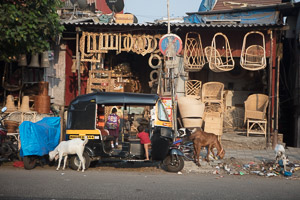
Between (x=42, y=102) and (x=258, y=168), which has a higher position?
(x=42, y=102)

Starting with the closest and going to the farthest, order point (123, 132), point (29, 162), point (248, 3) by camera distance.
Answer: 1. point (29, 162)
2. point (123, 132)
3. point (248, 3)

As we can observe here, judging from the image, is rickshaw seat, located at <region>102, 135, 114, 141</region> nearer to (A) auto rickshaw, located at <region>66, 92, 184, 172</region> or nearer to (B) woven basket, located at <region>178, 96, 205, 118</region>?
(A) auto rickshaw, located at <region>66, 92, 184, 172</region>

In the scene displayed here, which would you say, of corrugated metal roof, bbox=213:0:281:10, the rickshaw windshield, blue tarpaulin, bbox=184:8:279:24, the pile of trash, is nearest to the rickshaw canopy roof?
the rickshaw windshield

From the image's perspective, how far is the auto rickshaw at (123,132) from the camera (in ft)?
32.9

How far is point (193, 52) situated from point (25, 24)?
769 cm

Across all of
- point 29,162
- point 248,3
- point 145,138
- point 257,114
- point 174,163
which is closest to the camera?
point 145,138

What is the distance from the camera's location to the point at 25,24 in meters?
10.3

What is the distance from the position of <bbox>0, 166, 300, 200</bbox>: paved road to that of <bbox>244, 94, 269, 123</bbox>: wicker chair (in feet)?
18.1

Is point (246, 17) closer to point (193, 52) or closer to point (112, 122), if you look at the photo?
point (193, 52)

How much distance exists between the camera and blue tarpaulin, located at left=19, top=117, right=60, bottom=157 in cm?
1008

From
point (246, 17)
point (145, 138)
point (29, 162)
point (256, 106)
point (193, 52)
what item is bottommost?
point (29, 162)

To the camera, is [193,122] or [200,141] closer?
[200,141]

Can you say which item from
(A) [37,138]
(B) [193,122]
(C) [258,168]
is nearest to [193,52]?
(B) [193,122]

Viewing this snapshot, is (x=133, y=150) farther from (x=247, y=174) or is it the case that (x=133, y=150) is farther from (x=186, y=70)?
(x=186, y=70)
